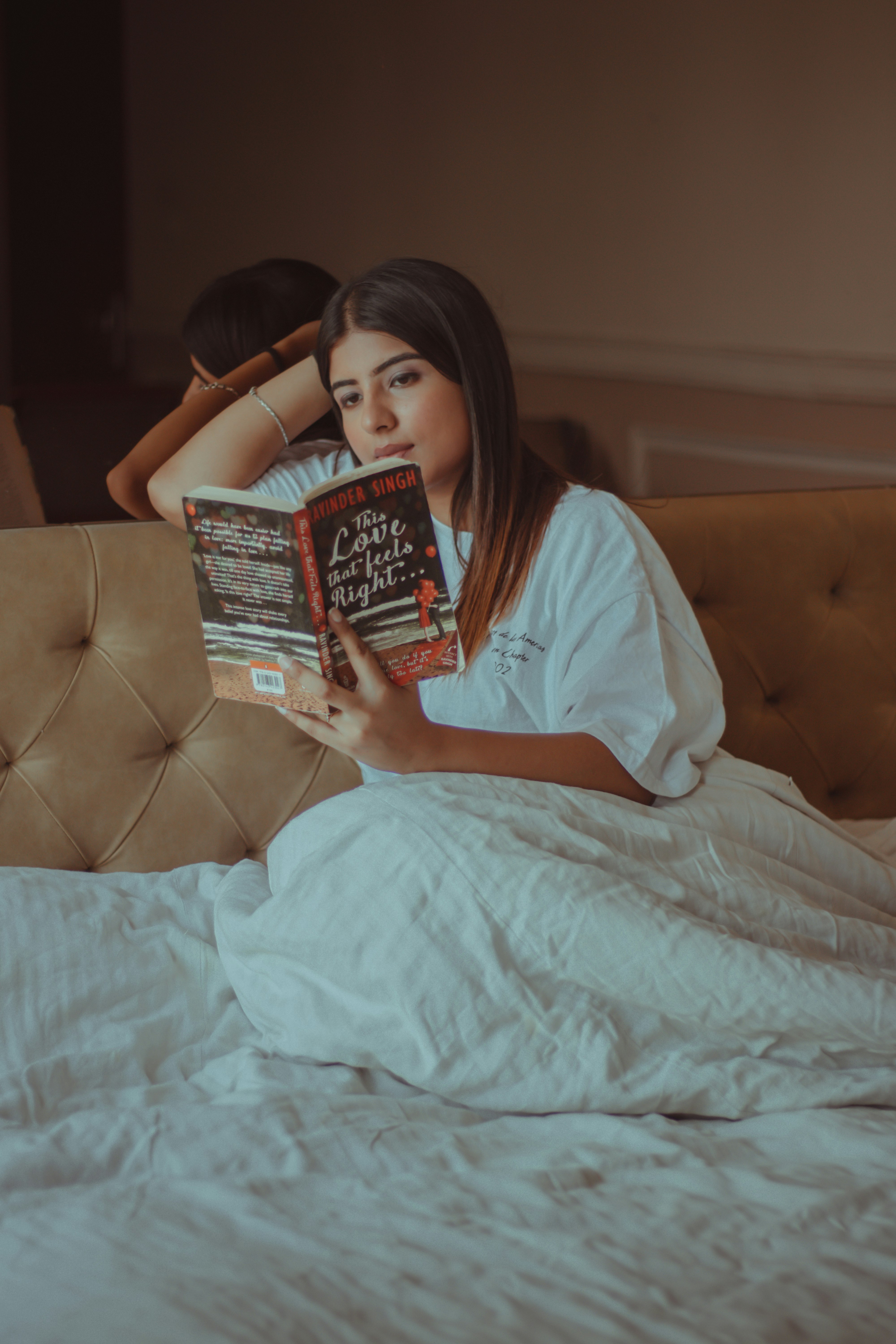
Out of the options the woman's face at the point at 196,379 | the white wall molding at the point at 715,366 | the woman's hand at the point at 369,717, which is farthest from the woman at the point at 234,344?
the woman's hand at the point at 369,717

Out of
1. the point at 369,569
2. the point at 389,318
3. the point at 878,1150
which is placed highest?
the point at 389,318

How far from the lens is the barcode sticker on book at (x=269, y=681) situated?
92cm

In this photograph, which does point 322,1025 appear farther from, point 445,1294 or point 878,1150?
point 878,1150

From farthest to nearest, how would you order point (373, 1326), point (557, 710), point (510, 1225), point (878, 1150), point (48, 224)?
point (48, 224) → point (557, 710) → point (878, 1150) → point (510, 1225) → point (373, 1326)

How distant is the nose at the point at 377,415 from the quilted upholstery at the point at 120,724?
31cm

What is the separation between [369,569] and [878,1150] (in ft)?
1.99

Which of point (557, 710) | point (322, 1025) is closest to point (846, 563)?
point (557, 710)

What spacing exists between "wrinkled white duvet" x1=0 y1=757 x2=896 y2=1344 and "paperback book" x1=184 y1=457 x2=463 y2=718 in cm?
15

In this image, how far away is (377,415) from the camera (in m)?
1.20

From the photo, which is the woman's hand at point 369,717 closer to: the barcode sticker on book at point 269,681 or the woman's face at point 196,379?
the barcode sticker on book at point 269,681

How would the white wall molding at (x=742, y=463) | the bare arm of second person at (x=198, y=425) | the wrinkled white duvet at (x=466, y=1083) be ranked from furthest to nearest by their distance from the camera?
1. the white wall molding at (x=742, y=463)
2. the bare arm of second person at (x=198, y=425)
3. the wrinkled white duvet at (x=466, y=1083)

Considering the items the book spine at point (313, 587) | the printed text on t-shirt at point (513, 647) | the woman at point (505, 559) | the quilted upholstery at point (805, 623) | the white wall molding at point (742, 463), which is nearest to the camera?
the book spine at point (313, 587)

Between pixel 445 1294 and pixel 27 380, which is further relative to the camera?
pixel 27 380

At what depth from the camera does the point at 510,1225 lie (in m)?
0.69
